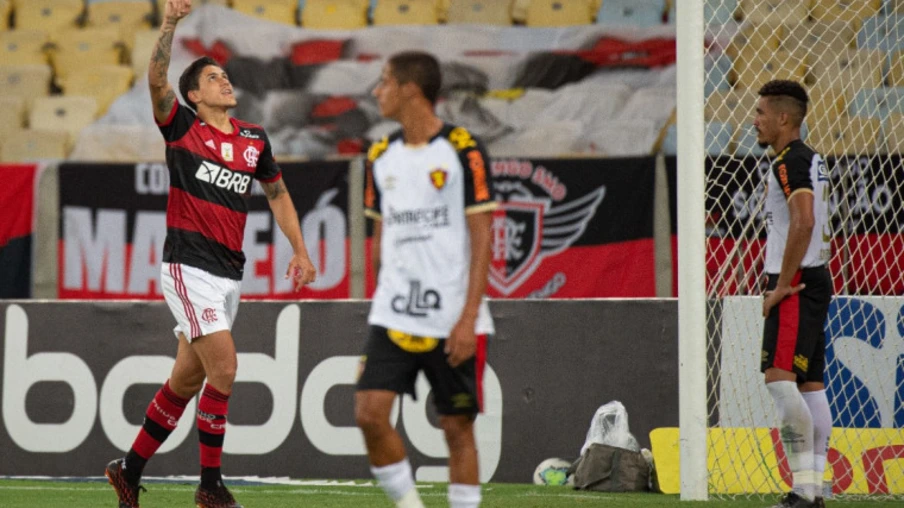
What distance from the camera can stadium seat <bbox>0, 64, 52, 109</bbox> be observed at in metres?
13.7

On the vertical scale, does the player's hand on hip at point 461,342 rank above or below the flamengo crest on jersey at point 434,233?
below

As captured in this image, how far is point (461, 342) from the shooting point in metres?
4.19

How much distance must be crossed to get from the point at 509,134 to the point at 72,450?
536 centimetres

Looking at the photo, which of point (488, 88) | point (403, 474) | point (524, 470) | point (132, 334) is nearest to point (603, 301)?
point (524, 470)

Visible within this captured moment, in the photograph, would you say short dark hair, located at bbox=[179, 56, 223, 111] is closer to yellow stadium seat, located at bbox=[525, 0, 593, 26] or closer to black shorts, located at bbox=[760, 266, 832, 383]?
black shorts, located at bbox=[760, 266, 832, 383]

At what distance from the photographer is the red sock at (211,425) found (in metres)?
5.81

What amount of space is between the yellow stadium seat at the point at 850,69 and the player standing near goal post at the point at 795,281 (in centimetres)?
274

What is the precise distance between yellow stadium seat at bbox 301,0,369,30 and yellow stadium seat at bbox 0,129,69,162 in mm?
2938

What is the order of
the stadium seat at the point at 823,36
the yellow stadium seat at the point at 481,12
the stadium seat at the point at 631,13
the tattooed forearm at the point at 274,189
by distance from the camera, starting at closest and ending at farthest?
the tattooed forearm at the point at 274,189 → the stadium seat at the point at 823,36 → the stadium seat at the point at 631,13 → the yellow stadium seat at the point at 481,12

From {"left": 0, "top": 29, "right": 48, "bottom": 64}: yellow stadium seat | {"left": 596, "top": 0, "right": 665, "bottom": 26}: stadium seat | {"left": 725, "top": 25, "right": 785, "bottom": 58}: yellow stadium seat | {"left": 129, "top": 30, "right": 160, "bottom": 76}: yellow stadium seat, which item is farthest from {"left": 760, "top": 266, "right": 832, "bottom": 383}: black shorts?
{"left": 0, "top": 29, "right": 48, "bottom": 64}: yellow stadium seat

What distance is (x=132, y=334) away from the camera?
8.50m

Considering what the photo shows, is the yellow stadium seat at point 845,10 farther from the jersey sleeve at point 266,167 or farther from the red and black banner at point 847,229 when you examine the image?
the jersey sleeve at point 266,167

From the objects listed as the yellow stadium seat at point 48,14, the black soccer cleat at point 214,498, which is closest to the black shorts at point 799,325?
the black soccer cleat at point 214,498

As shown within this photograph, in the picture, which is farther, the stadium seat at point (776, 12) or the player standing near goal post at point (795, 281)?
the stadium seat at point (776, 12)
